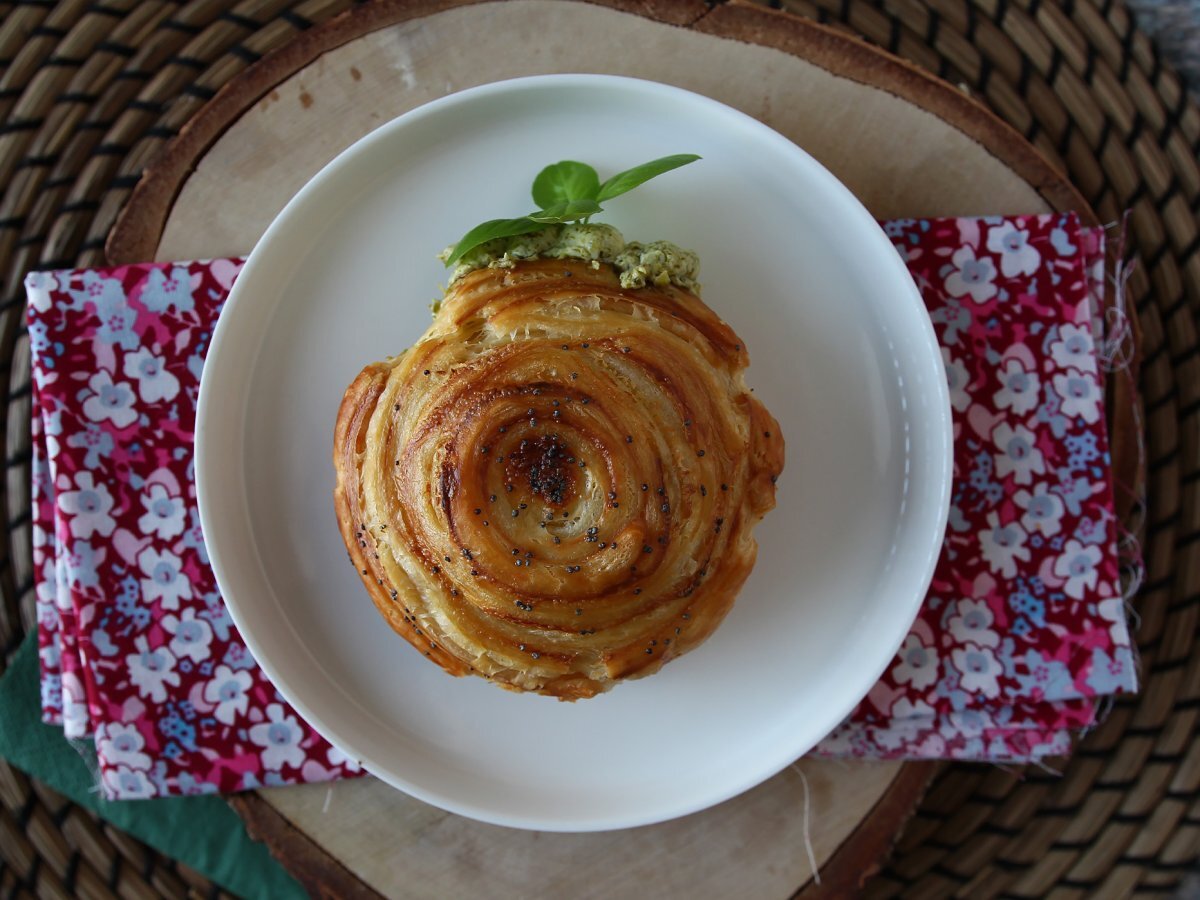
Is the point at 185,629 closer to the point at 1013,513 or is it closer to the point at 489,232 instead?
the point at 489,232

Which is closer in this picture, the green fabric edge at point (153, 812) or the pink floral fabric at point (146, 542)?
the pink floral fabric at point (146, 542)

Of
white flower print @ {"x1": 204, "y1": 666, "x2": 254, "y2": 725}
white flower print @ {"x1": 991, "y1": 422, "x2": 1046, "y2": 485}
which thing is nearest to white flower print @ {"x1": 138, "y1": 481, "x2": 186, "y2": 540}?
white flower print @ {"x1": 204, "y1": 666, "x2": 254, "y2": 725}

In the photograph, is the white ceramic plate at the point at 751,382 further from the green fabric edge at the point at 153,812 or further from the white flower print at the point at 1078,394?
the green fabric edge at the point at 153,812

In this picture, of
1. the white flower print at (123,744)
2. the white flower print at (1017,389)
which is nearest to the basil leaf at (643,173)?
the white flower print at (1017,389)

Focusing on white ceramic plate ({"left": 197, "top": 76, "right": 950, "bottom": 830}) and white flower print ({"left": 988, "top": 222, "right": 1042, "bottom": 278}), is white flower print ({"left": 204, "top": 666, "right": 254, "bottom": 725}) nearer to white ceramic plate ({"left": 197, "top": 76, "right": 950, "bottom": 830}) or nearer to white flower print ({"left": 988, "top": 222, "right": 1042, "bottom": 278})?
white ceramic plate ({"left": 197, "top": 76, "right": 950, "bottom": 830})

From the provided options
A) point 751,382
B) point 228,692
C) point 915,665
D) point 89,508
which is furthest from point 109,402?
point 915,665

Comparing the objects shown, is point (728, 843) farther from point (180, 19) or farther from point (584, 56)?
point (180, 19)
